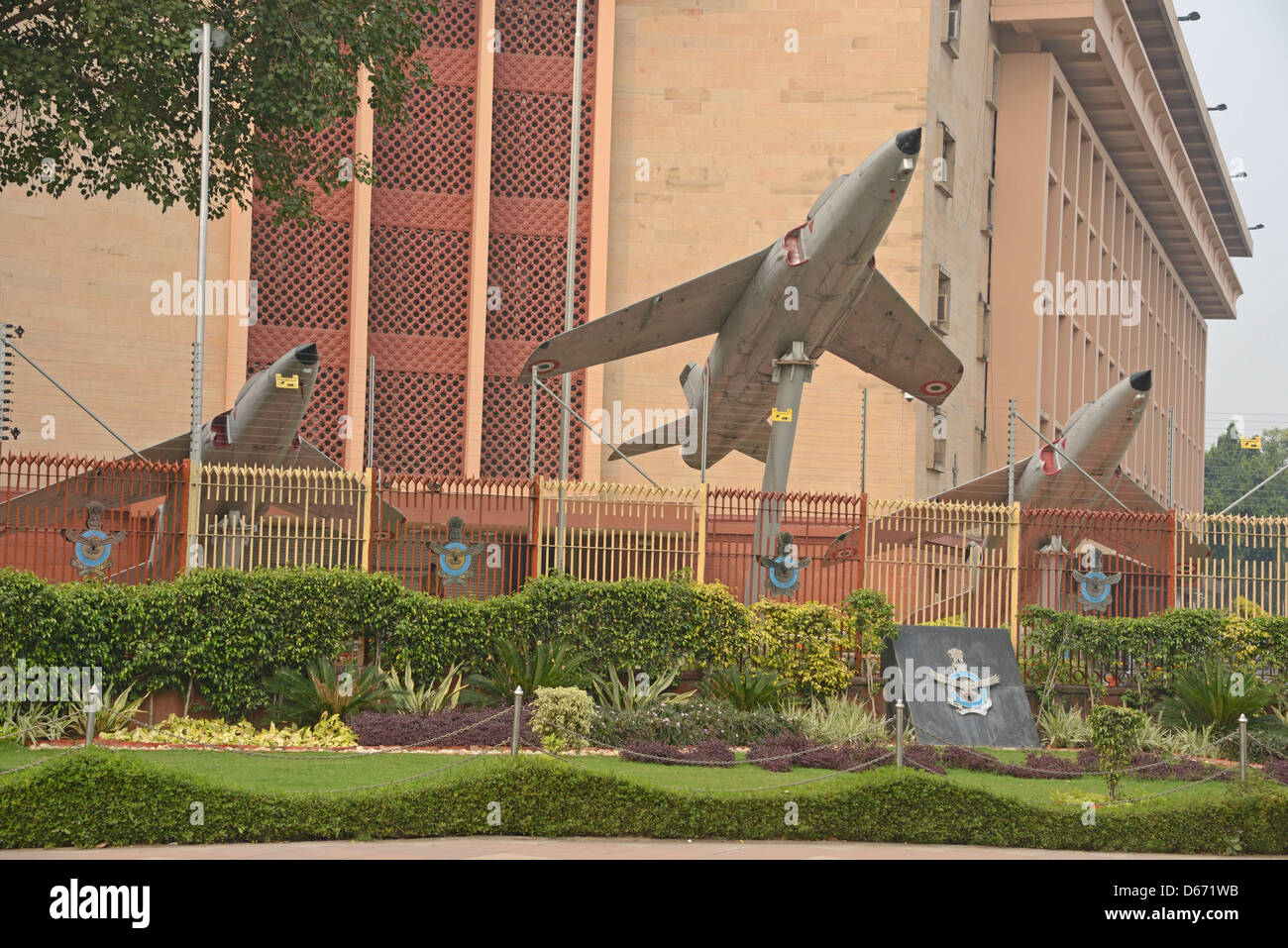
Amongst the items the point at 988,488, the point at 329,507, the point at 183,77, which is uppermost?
the point at 183,77

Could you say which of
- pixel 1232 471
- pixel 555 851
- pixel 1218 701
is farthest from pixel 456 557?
pixel 1232 471

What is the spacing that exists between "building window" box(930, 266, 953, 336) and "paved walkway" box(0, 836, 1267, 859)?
66.9 ft

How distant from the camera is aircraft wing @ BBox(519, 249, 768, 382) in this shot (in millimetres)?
20234

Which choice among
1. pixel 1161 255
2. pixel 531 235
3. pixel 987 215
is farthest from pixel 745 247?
pixel 1161 255

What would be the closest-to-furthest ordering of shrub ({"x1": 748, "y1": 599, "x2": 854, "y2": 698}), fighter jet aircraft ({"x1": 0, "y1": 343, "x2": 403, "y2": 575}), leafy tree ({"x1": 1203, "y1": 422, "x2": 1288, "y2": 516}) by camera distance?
fighter jet aircraft ({"x1": 0, "y1": 343, "x2": 403, "y2": 575})
shrub ({"x1": 748, "y1": 599, "x2": 854, "y2": 698})
leafy tree ({"x1": 1203, "y1": 422, "x2": 1288, "y2": 516})

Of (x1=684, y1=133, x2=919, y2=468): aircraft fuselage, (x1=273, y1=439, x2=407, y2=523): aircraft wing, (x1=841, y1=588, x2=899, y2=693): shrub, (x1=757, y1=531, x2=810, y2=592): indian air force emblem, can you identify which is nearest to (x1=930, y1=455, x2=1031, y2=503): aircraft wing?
(x1=684, y1=133, x2=919, y2=468): aircraft fuselage

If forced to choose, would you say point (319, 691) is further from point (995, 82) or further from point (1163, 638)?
point (995, 82)

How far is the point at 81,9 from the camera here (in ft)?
54.4

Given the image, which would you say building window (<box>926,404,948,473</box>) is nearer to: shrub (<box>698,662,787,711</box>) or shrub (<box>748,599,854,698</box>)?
shrub (<box>748,599,854,698</box>)

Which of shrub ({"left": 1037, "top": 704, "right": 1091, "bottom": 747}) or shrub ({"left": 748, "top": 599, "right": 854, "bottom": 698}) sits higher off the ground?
shrub ({"left": 748, "top": 599, "right": 854, "bottom": 698})

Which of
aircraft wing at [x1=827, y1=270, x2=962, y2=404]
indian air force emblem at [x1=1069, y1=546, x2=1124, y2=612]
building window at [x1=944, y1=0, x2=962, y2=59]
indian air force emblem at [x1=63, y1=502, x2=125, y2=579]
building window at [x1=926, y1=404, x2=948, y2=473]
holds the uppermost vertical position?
building window at [x1=944, y1=0, x2=962, y2=59]

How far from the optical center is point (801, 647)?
16766 mm

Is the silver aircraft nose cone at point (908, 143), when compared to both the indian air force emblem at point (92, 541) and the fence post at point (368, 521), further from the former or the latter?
the indian air force emblem at point (92, 541)

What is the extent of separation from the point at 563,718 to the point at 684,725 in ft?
4.20
